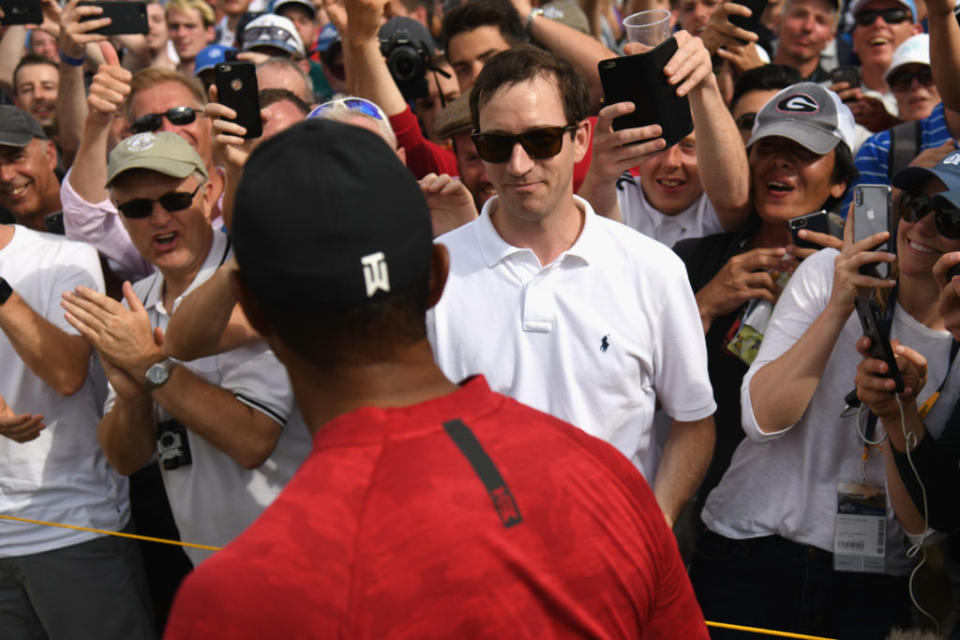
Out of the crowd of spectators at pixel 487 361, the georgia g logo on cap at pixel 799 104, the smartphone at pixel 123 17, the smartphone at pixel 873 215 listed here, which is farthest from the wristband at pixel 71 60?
the smartphone at pixel 873 215

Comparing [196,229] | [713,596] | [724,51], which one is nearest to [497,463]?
[713,596]

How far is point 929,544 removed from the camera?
2.73 meters

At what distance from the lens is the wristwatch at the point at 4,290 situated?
126 inches

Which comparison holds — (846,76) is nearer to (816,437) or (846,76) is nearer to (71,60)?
(816,437)

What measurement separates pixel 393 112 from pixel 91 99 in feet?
3.86

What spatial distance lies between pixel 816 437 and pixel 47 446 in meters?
2.63

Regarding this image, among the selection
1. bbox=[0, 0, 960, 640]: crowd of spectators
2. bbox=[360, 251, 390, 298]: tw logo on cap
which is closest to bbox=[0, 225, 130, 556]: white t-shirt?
bbox=[0, 0, 960, 640]: crowd of spectators

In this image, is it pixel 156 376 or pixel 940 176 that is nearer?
pixel 940 176

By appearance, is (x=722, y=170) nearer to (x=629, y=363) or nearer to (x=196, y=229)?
(x=629, y=363)

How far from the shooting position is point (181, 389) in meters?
2.87

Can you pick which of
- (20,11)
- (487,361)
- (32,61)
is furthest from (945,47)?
Answer: (32,61)

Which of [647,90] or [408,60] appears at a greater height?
[647,90]

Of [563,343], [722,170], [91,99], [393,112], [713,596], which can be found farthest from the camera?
[393,112]

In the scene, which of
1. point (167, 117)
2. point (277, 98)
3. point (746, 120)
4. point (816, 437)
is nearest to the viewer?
point (816, 437)
